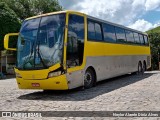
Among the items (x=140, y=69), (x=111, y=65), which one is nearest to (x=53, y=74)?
(x=111, y=65)

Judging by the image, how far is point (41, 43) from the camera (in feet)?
40.5

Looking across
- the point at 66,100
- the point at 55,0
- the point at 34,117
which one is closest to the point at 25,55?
the point at 66,100

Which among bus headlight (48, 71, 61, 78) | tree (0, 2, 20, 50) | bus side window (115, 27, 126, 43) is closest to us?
bus headlight (48, 71, 61, 78)

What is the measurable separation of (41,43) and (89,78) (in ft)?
10.4

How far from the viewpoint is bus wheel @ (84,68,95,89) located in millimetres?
14131

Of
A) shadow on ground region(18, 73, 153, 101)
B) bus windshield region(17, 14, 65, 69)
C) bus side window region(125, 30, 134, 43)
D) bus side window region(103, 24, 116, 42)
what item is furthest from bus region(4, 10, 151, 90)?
bus side window region(125, 30, 134, 43)

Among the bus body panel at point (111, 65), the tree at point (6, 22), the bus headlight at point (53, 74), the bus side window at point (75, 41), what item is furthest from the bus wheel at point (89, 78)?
the tree at point (6, 22)

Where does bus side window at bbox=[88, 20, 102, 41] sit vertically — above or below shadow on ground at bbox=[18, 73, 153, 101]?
above

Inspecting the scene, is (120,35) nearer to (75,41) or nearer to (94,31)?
(94,31)

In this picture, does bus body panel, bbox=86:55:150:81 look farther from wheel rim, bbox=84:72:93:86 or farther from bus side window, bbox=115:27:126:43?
bus side window, bbox=115:27:126:43

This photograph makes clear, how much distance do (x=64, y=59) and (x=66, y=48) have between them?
46 centimetres

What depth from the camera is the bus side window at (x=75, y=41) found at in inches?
493

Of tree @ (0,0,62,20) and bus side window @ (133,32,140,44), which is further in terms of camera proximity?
tree @ (0,0,62,20)

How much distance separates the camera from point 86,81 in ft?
46.5
